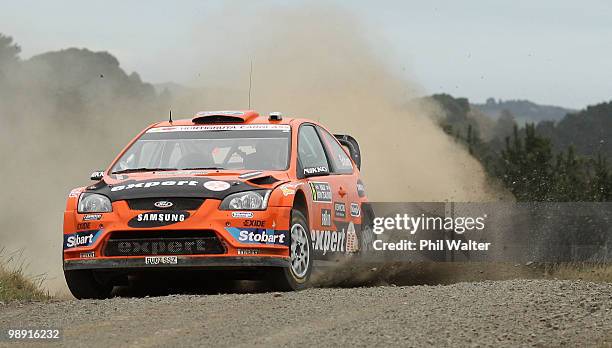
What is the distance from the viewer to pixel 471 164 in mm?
30984

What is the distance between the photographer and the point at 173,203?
969 cm

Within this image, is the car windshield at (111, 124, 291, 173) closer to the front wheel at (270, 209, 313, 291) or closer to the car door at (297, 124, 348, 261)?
the car door at (297, 124, 348, 261)

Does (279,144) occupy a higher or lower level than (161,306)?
higher

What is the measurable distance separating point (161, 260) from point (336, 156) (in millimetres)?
2836

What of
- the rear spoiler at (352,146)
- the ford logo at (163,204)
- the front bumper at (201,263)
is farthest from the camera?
the rear spoiler at (352,146)

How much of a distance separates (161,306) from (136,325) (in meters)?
0.71

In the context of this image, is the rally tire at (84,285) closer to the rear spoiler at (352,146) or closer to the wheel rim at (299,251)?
the wheel rim at (299,251)

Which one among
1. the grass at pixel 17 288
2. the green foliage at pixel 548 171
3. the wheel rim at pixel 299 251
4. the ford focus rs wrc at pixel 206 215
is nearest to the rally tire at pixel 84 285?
the ford focus rs wrc at pixel 206 215

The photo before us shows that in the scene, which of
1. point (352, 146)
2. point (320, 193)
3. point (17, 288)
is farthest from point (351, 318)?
point (352, 146)

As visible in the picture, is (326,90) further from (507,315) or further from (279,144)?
(507,315)

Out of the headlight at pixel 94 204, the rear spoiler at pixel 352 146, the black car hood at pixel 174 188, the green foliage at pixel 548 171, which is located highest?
the rear spoiler at pixel 352 146

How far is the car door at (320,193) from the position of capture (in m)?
10.6

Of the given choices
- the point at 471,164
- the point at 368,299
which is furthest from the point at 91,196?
the point at 471,164

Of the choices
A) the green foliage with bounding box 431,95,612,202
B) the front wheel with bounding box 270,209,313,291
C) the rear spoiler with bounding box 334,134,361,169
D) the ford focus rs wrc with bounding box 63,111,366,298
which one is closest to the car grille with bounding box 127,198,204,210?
the ford focus rs wrc with bounding box 63,111,366,298
